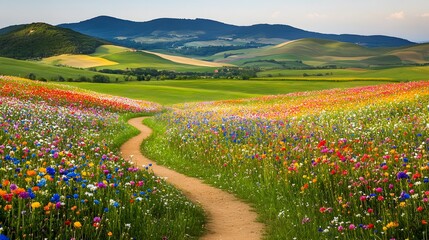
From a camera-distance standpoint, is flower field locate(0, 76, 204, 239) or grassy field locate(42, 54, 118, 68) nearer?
flower field locate(0, 76, 204, 239)

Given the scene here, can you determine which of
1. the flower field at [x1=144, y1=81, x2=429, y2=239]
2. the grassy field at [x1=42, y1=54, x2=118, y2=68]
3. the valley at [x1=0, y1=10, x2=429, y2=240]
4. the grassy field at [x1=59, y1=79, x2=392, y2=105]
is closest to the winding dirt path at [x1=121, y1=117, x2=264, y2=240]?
the valley at [x1=0, y1=10, x2=429, y2=240]

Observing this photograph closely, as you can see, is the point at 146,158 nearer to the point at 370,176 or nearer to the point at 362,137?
the point at 362,137

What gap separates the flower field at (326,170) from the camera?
642 cm

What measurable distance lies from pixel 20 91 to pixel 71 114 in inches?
393

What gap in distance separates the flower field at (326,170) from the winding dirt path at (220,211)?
30 cm

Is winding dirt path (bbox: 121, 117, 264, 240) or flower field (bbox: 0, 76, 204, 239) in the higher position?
flower field (bbox: 0, 76, 204, 239)

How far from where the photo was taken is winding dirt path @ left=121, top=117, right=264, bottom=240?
7699 millimetres

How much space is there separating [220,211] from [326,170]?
2430 millimetres

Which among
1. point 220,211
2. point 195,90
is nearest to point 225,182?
point 220,211

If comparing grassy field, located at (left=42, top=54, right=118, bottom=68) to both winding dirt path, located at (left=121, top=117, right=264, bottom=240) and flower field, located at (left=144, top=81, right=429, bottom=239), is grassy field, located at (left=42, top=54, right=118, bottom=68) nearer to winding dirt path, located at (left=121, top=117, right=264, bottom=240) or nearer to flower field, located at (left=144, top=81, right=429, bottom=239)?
flower field, located at (left=144, top=81, right=429, bottom=239)

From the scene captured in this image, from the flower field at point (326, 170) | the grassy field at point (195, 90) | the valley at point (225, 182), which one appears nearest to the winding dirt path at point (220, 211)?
the valley at point (225, 182)

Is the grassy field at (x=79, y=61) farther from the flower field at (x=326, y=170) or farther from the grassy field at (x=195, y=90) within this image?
the flower field at (x=326, y=170)

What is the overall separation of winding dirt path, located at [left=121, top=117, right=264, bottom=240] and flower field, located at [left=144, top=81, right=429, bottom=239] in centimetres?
30

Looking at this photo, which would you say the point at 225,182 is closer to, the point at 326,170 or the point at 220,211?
the point at 220,211
